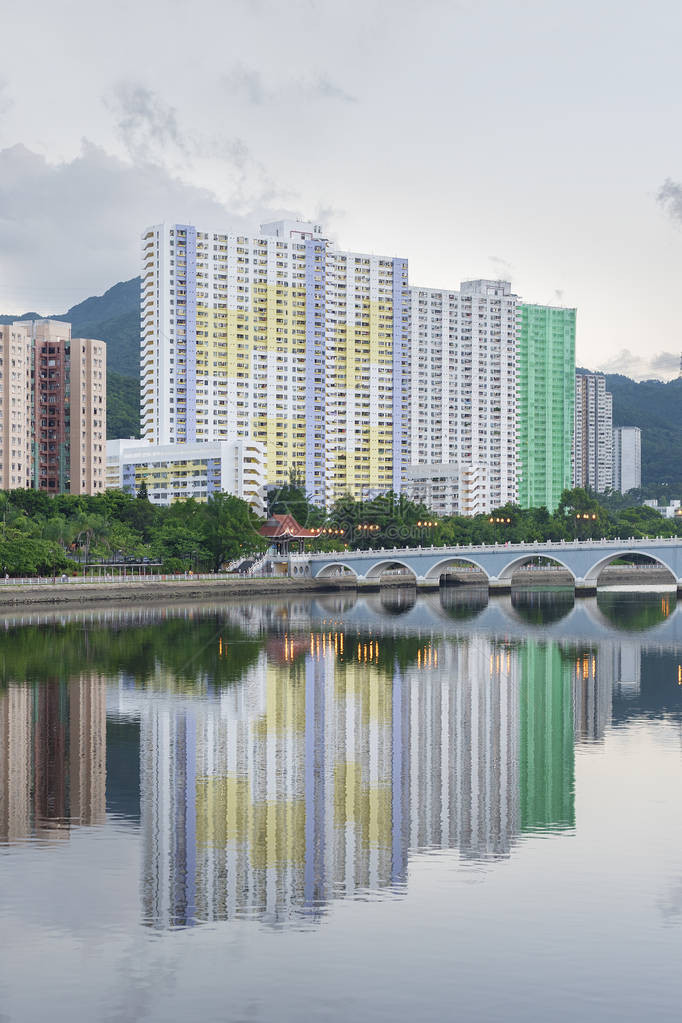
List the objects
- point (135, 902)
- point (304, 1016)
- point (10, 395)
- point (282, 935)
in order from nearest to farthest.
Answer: point (304, 1016)
point (282, 935)
point (135, 902)
point (10, 395)

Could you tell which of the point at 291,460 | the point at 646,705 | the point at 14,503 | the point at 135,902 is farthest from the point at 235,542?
the point at 135,902

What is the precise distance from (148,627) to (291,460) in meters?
105

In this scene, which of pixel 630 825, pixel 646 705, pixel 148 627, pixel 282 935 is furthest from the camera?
pixel 148 627

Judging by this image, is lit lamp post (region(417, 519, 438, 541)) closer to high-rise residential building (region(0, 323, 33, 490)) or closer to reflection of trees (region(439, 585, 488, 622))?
reflection of trees (region(439, 585, 488, 622))

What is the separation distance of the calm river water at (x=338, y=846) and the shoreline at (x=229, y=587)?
40.0 m

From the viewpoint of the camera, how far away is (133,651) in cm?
6031

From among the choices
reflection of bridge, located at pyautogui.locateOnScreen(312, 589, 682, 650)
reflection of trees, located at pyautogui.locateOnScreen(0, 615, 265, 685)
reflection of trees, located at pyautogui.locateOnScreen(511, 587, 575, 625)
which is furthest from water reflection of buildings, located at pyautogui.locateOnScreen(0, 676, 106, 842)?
reflection of trees, located at pyautogui.locateOnScreen(511, 587, 575, 625)

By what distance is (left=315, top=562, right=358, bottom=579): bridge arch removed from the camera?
125062 millimetres

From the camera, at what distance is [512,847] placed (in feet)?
76.8

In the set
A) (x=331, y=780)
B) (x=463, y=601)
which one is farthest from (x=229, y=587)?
(x=331, y=780)

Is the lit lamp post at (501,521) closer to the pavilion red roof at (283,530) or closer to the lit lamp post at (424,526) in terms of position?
the lit lamp post at (424,526)

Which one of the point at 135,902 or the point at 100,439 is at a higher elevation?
the point at 100,439

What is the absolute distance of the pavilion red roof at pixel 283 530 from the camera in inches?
5320

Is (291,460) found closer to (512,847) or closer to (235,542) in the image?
(235,542)
